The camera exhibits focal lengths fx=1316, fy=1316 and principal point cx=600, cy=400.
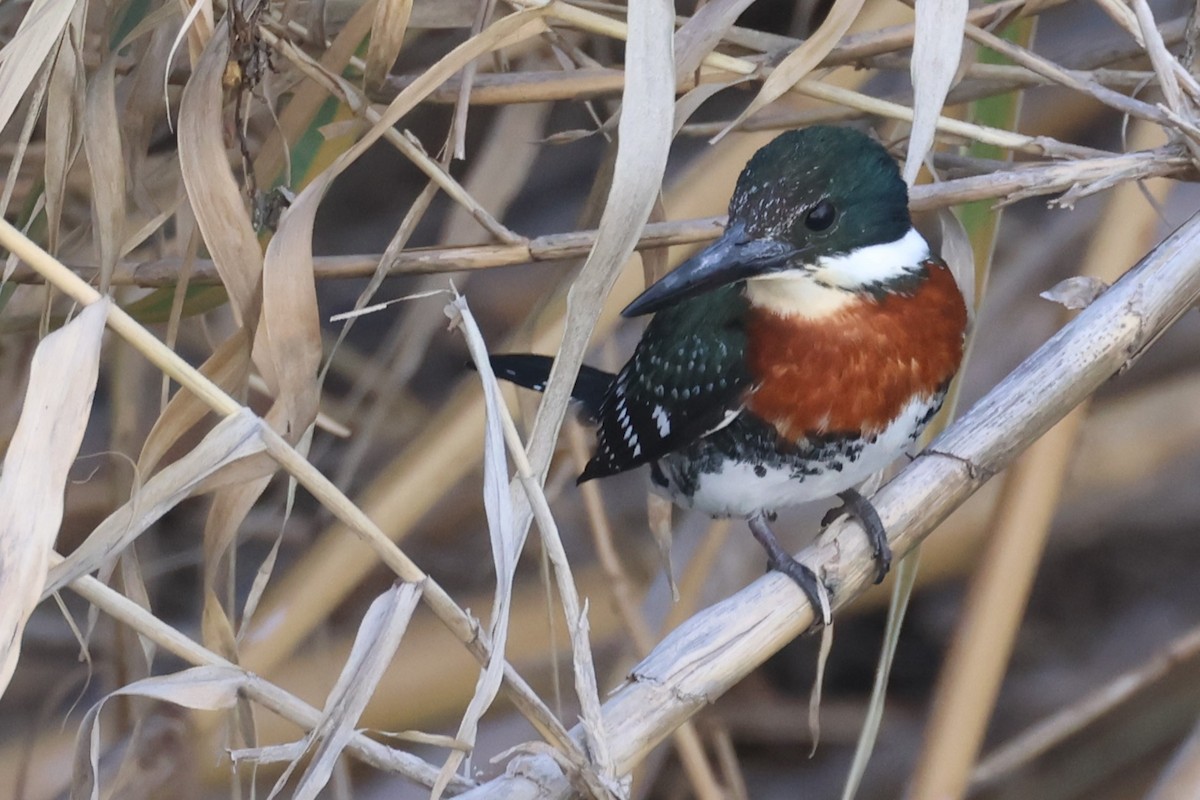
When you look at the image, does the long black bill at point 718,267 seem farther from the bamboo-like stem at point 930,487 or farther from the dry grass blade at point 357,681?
the dry grass blade at point 357,681

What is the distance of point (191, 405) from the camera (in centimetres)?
87

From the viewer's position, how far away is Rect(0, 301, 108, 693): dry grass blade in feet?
2.23

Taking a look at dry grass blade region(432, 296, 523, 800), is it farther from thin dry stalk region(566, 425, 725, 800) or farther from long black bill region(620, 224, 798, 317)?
thin dry stalk region(566, 425, 725, 800)

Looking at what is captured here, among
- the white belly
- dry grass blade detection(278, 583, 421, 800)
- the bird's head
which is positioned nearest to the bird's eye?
the bird's head

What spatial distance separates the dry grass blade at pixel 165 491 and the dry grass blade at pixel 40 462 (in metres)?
0.03

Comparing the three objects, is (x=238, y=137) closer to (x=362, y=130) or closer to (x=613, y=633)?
(x=362, y=130)

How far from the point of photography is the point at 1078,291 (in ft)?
3.72

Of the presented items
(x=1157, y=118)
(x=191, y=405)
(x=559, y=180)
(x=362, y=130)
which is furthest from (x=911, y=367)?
(x=559, y=180)

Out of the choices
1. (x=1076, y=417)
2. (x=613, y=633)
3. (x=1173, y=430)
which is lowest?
(x=613, y=633)

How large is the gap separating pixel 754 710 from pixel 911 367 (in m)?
0.98

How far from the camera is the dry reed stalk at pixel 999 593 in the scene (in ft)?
4.44

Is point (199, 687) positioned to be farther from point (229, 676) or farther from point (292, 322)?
point (292, 322)

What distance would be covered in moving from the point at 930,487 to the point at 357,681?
0.59 meters

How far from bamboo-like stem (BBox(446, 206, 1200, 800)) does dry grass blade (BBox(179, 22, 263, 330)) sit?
1.33ft
